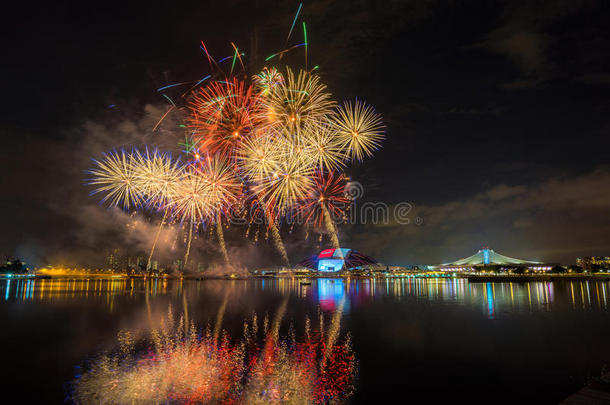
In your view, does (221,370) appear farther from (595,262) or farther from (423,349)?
(595,262)

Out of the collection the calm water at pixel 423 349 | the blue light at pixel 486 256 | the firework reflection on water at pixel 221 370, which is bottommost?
the calm water at pixel 423 349

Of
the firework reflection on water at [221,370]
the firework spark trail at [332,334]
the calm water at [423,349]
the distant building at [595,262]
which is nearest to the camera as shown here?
the firework reflection on water at [221,370]

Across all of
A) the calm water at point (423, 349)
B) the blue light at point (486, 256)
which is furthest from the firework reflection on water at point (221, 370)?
the blue light at point (486, 256)

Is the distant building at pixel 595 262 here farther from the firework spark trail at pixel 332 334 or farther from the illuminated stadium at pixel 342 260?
the firework spark trail at pixel 332 334

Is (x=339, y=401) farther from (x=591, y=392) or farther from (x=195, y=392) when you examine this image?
(x=591, y=392)

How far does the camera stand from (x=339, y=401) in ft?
28.3

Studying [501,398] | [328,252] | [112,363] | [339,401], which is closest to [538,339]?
[501,398]

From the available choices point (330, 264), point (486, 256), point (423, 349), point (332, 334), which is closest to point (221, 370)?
point (332, 334)

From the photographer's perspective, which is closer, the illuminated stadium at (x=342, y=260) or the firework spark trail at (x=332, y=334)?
the firework spark trail at (x=332, y=334)

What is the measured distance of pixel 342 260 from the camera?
188500 millimetres

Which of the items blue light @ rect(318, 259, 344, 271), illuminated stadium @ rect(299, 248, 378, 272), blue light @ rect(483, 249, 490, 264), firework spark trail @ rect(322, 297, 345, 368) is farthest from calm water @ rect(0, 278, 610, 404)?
blue light @ rect(483, 249, 490, 264)

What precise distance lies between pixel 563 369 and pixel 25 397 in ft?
53.3

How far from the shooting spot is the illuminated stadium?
187 meters

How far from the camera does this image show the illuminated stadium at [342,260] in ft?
613
